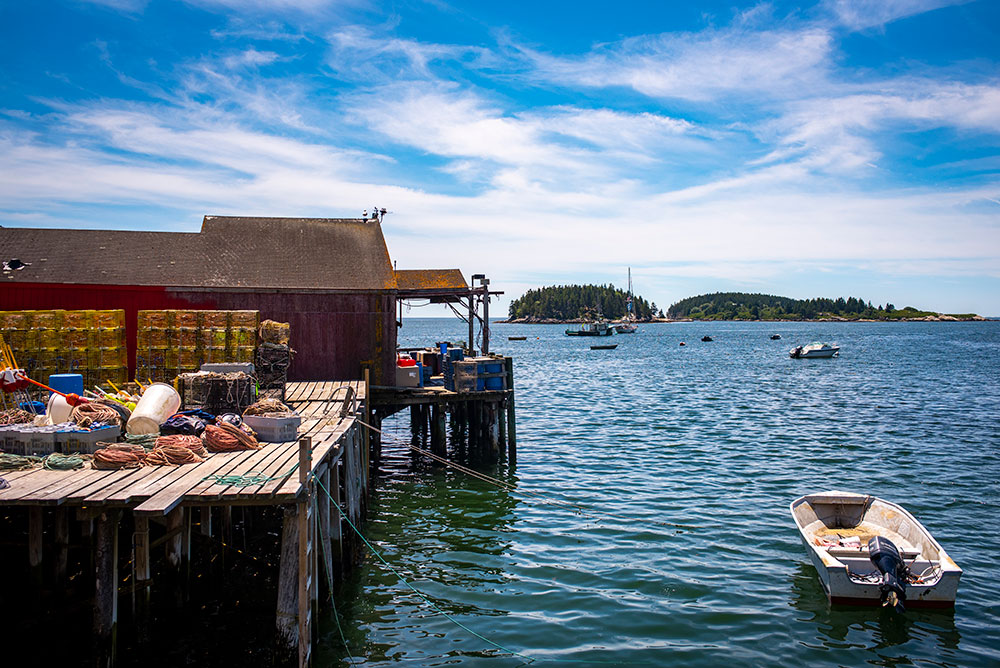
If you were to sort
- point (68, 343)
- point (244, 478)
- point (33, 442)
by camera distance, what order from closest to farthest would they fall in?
1. point (244, 478)
2. point (33, 442)
3. point (68, 343)

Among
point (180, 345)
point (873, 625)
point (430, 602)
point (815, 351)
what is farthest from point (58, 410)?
point (815, 351)

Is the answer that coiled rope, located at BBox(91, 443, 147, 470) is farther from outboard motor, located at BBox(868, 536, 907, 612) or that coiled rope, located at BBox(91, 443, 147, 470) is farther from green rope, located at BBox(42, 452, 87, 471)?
outboard motor, located at BBox(868, 536, 907, 612)

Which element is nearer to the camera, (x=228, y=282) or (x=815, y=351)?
(x=228, y=282)

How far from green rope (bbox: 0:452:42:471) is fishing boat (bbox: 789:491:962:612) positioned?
1281 cm

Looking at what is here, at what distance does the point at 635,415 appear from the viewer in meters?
34.5

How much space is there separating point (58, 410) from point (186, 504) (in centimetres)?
458

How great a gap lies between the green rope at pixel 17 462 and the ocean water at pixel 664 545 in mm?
5052

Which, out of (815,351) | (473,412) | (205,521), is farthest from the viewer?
(815,351)

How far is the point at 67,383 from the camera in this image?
1399 cm

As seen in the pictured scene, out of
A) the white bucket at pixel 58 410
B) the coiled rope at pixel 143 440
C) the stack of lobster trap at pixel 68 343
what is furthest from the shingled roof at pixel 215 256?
the coiled rope at pixel 143 440

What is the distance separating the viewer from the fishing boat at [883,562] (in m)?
11.9

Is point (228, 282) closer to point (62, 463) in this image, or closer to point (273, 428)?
point (273, 428)

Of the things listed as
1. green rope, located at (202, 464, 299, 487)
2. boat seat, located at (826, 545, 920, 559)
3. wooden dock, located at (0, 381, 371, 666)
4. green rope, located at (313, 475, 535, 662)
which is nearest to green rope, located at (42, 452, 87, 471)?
wooden dock, located at (0, 381, 371, 666)

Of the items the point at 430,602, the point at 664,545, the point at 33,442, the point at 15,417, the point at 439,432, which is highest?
the point at 15,417
